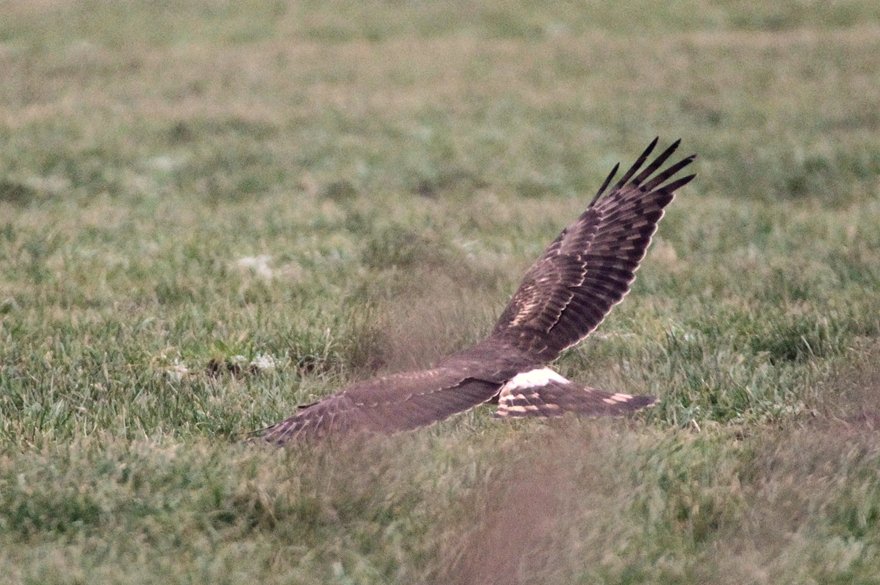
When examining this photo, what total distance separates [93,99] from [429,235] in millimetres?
7186

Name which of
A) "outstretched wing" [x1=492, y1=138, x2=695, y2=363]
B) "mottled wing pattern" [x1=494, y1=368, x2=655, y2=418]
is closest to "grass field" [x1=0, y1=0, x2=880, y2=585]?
"mottled wing pattern" [x1=494, y1=368, x2=655, y2=418]

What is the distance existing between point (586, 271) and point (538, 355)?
26.5 inches

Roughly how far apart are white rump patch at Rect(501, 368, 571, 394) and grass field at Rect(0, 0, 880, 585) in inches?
7.3

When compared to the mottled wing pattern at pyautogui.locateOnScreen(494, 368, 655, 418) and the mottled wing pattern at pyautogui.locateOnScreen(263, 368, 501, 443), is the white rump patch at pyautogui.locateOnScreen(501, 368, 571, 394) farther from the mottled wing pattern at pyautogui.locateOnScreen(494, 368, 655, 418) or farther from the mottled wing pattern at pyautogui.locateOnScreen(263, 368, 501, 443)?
the mottled wing pattern at pyautogui.locateOnScreen(263, 368, 501, 443)

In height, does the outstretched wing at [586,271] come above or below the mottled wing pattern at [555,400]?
above

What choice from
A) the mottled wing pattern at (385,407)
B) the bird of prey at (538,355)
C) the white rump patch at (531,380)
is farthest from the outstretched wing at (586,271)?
the mottled wing pattern at (385,407)

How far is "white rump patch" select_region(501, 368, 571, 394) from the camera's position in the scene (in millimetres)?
4941

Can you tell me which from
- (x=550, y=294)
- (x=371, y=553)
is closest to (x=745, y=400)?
(x=550, y=294)

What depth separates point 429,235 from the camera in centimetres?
873

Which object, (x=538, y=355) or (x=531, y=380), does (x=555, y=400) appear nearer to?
(x=531, y=380)

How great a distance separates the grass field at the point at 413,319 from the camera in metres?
4.02

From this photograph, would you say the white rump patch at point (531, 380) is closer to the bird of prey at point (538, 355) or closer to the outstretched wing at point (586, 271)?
the bird of prey at point (538, 355)

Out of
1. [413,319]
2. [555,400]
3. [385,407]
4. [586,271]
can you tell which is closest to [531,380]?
[555,400]

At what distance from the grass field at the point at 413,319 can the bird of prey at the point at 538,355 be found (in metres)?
0.15
